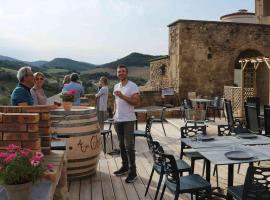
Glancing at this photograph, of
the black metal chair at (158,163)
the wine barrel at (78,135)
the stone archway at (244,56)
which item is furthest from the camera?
the stone archway at (244,56)

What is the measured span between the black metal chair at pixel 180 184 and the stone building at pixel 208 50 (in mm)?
11725

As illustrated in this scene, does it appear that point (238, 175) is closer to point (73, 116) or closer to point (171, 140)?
point (73, 116)

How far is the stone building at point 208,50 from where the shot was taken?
1540 centimetres

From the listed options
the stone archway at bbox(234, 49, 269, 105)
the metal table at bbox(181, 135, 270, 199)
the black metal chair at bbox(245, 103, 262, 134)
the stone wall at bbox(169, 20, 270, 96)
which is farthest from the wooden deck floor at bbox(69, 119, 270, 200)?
the stone archway at bbox(234, 49, 269, 105)

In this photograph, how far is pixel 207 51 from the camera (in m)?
15.6

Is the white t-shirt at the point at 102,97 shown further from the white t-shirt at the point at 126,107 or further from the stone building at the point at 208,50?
the stone building at the point at 208,50

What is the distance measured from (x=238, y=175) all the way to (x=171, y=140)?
11.3 feet

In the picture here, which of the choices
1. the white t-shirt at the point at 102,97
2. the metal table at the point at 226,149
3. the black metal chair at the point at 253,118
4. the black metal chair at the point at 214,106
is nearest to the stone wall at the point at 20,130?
the metal table at the point at 226,149

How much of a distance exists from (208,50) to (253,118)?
30.4 ft

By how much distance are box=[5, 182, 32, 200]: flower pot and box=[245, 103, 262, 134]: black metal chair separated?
191 inches

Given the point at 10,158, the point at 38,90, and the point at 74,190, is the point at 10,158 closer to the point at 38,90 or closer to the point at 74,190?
the point at 74,190

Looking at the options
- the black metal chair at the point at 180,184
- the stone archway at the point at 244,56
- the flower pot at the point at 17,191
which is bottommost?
the black metal chair at the point at 180,184

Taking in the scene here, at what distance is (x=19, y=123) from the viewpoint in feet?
9.38

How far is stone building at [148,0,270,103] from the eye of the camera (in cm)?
1540
